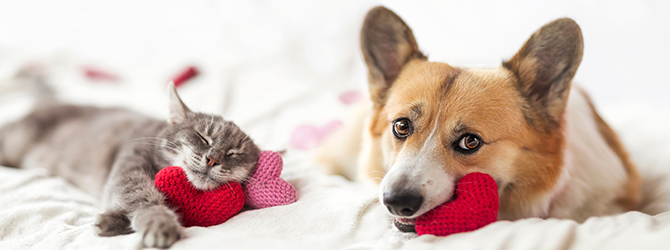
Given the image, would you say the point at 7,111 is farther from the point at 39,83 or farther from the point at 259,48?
the point at 259,48

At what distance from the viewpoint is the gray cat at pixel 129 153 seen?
1357 mm

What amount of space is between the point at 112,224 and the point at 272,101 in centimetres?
188

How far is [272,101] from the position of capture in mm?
3150

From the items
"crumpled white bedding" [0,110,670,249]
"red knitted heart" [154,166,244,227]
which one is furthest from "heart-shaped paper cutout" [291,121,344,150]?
"red knitted heart" [154,166,244,227]

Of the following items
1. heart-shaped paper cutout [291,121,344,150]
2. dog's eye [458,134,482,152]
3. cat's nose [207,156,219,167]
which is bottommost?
heart-shaped paper cutout [291,121,344,150]

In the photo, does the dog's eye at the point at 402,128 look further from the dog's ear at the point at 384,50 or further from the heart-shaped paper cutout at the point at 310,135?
the heart-shaped paper cutout at the point at 310,135

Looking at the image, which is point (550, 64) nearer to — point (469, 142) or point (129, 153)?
point (469, 142)

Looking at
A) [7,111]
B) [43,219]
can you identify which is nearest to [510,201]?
[43,219]

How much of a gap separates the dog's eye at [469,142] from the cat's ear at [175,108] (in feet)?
3.38

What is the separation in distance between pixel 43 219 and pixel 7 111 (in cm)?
184

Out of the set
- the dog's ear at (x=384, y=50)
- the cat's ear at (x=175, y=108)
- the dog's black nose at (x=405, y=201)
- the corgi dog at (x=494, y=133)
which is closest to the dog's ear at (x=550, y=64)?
the corgi dog at (x=494, y=133)

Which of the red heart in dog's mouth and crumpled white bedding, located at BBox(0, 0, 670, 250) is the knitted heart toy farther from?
the red heart in dog's mouth

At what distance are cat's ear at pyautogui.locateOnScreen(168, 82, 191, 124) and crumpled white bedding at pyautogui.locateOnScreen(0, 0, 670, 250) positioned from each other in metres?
0.43

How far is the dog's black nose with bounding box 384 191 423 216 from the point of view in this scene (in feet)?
4.24
